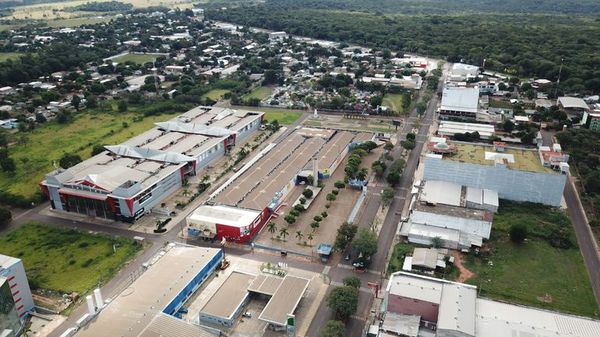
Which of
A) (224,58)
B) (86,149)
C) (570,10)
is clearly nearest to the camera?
(86,149)

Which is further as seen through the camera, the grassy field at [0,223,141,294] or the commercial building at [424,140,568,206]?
the commercial building at [424,140,568,206]

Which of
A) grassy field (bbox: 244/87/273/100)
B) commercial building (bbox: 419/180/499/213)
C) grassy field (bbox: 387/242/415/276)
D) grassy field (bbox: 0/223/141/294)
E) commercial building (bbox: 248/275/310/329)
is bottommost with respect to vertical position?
grassy field (bbox: 0/223/141/294)

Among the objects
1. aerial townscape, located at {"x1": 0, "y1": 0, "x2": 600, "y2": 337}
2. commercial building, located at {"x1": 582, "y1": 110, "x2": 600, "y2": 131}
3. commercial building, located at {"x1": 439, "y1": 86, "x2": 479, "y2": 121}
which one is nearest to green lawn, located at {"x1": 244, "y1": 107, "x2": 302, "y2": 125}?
aerial townscape, located at {"x1": 0, "y1": 0, "x2": 600, "y2": 337}

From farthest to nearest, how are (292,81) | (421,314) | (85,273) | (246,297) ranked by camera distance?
(292,81) → (85,273) → (246,297) → (421,314)

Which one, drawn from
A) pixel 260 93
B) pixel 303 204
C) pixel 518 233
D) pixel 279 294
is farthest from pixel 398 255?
pixel 260 93

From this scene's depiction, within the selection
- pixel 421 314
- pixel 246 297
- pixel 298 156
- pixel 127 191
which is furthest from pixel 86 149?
pixel 421 314

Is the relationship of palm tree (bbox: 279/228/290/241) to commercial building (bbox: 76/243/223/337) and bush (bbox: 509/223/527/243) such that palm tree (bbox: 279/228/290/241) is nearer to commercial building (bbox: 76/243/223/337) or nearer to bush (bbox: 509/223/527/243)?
commercial building (bbox: 76/243/223/337)

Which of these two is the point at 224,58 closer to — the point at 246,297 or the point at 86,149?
the point at 86,149
